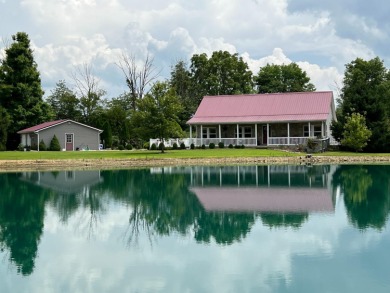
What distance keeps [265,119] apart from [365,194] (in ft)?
92.0

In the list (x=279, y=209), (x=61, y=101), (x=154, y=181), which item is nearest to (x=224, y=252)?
(x=279, y=209)

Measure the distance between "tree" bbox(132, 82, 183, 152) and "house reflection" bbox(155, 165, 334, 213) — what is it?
31.7 feet

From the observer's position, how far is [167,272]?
10555 mm

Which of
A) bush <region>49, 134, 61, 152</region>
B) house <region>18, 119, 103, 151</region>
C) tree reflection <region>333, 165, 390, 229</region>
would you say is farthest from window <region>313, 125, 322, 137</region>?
bush <region>49, 134, 61, 152</region>

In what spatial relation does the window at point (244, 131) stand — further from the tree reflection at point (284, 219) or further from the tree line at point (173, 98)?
the tree reflection at point (284, 219)

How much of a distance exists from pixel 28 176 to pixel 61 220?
57.7ft

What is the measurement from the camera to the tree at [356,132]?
145ft

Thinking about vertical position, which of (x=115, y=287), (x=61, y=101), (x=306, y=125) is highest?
(x=61, y=101)

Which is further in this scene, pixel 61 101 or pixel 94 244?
pixel 61 101

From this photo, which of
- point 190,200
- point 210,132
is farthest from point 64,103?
point 190,200

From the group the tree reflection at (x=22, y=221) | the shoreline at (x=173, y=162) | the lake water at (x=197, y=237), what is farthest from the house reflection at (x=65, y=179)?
the shoreline at (x=173, y=162)

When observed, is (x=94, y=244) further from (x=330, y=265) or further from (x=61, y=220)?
(x=330, y=265)

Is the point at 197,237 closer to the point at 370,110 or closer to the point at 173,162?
the point at 173,162

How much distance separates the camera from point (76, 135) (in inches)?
2158
